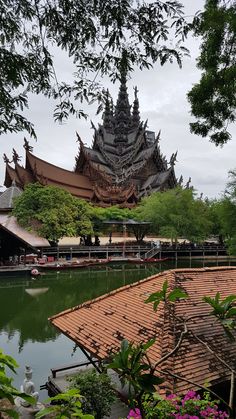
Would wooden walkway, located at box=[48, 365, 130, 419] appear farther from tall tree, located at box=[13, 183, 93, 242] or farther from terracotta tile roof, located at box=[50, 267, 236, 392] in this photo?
tall tree, located at box=[13, 183, 93, 242]

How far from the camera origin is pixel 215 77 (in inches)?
223

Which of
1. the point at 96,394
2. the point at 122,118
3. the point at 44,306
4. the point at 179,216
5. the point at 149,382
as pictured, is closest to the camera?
the point at 149,382

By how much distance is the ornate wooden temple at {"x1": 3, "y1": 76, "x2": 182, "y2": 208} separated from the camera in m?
35.2

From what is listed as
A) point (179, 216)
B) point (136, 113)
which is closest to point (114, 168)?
point (136, 113)

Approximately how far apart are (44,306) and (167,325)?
10.8 metres

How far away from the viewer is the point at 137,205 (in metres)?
36.3

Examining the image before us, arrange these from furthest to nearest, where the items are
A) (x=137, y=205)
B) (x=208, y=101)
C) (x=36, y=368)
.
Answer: (x=137, y=205) < (x=36, y=368) < (x=208, y=101)

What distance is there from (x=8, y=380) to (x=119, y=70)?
2.82m

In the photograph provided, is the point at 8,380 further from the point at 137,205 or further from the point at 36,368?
the point at 137,205

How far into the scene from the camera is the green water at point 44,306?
9.27 meters

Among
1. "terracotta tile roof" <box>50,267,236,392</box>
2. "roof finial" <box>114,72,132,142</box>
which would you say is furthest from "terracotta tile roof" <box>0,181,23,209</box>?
"terracotta tile roof" <box>50,267,236,392</box>

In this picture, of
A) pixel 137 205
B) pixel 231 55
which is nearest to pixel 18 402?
pixel 231 55

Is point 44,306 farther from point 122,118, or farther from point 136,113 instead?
point 136,113

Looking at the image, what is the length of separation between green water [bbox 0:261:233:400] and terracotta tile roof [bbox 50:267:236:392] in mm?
1077
